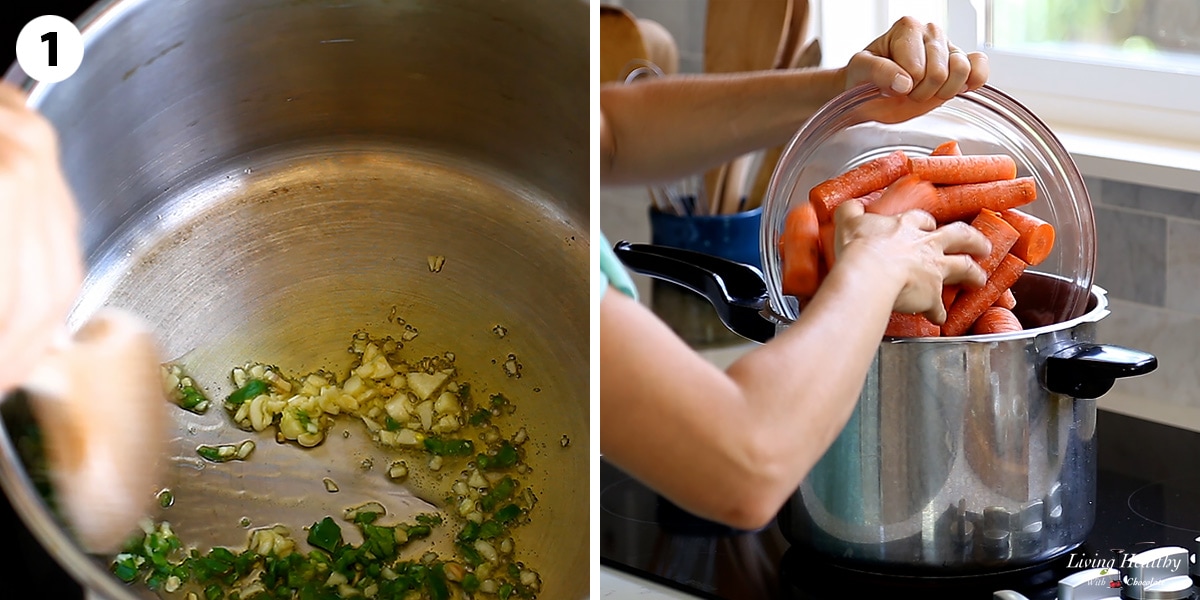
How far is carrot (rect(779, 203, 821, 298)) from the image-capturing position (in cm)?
73

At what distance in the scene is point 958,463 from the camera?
73 centimetres

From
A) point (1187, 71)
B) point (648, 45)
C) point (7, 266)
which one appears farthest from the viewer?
point (648, 45)

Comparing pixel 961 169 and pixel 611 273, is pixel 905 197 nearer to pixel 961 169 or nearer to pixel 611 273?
pixel 961 169

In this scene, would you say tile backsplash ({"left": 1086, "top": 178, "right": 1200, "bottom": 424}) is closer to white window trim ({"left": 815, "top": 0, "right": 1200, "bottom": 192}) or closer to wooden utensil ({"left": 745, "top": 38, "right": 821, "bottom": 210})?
white window trim ({"left": 815, "top": 0, "right": 1200, "bottom": 192})

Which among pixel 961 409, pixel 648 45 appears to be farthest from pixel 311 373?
pixel 648 45

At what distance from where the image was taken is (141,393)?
43 cm

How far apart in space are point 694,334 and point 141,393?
85cm

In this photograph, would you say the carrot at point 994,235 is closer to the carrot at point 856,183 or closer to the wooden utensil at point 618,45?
the carrot at point 856,183

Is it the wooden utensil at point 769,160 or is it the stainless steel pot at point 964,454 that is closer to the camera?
the stainless steel pot at point 964,454

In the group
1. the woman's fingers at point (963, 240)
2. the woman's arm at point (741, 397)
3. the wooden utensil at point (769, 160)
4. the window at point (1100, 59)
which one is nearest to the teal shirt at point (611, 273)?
the woman's arm at point (741, 397)

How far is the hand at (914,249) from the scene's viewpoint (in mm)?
662

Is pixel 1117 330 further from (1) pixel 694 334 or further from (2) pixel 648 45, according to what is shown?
(2) pixel 648 45

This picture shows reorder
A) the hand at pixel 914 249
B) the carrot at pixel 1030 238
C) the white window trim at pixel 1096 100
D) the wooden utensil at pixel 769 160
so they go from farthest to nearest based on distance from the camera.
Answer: the wooden utensil at pixel 769 160, the white window trim at pixel 1096 100, the carrot at pixel 1030 238, the hand at pixel 914 249

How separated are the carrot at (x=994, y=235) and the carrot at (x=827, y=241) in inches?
4.1
